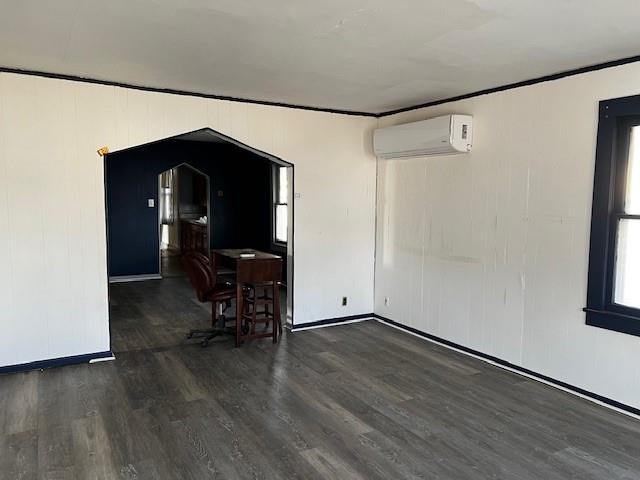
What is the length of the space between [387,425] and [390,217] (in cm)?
268

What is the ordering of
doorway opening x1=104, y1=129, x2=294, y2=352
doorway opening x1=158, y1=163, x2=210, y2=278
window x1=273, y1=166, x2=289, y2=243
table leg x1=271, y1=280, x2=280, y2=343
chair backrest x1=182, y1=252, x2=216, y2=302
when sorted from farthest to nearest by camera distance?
doorway opening x1=158, y1=163, x2=210, y2=278
window x1=273, y1=166, x2=289, y2=243
doorway opening x1=104, y1=129, x2=294, y2=352
table leg x1=271, y1=280, x2=280, y2=343
chair backrest x1=182, y1=252, x2=216, y2=302

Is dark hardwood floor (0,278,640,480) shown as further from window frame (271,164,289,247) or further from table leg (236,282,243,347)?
window frame (271,164,289,247)

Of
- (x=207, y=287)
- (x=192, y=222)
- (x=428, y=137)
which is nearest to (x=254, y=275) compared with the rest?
(x=207, y=287)

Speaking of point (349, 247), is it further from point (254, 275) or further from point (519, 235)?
point (519, 235)

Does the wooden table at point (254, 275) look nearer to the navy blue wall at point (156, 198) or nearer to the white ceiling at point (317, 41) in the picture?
the white ceiling at point (317, 41)

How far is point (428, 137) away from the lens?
439 centimetres

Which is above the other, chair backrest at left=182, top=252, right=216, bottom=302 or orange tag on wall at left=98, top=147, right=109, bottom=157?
orange tag on wall at left=98, top=147, right=109, bottom=157

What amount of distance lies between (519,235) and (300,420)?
2.24 metres

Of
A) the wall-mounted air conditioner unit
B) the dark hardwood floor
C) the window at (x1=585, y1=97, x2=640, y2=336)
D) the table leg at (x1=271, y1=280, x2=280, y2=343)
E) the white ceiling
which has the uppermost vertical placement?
the white ceiling

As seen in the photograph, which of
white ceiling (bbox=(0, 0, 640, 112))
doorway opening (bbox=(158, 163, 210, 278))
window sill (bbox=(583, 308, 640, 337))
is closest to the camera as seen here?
white ceiling (bbox=(0, 0, 640, 112))

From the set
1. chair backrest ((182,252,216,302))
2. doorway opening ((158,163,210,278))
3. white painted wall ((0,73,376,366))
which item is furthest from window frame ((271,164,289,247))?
chair backrest ((182,252,216,302))

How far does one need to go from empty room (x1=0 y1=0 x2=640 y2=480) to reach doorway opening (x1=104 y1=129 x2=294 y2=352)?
1.16 ft

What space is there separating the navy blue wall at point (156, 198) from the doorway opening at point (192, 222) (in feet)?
0.05

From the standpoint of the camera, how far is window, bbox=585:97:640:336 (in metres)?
3.19
